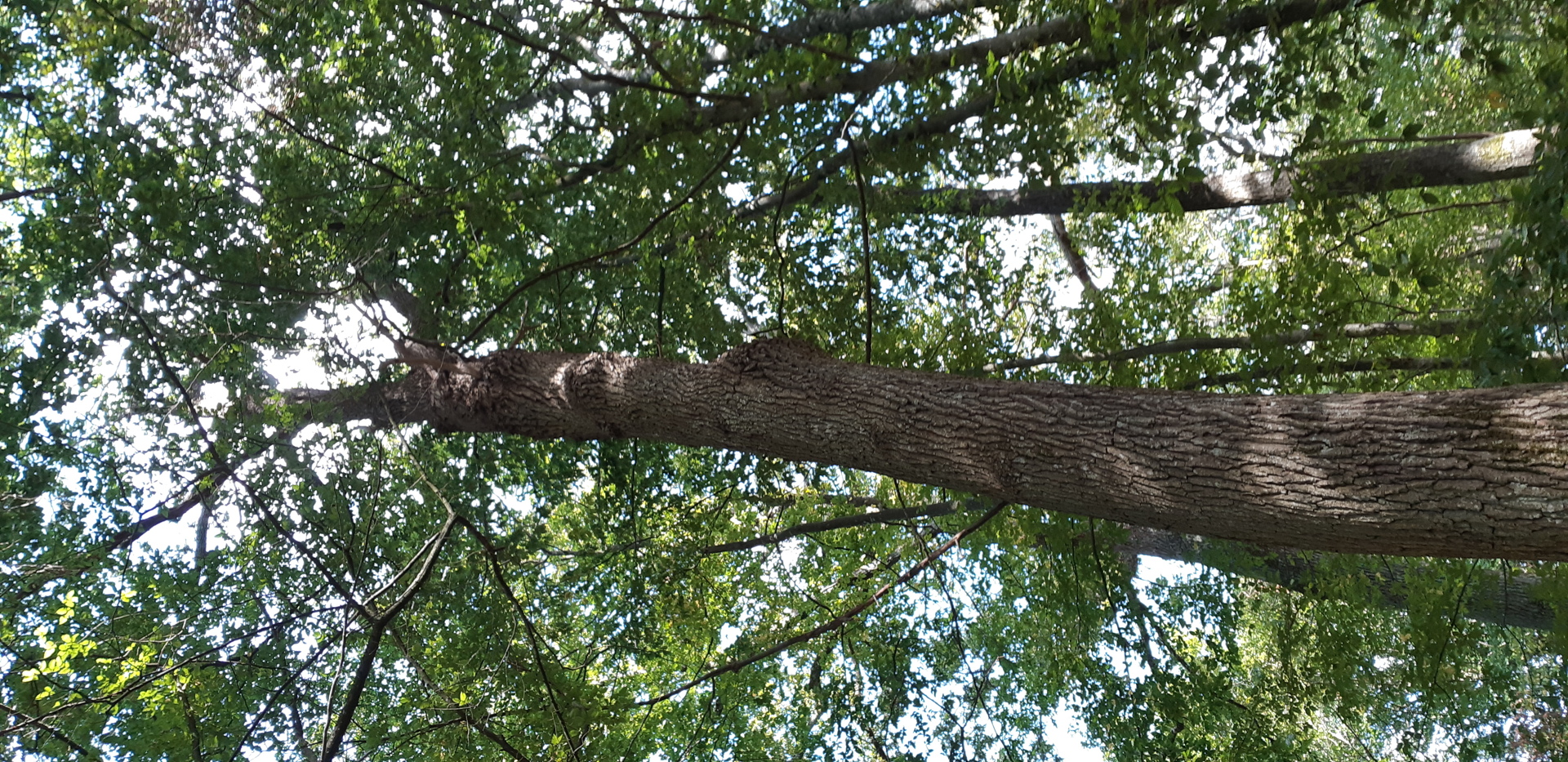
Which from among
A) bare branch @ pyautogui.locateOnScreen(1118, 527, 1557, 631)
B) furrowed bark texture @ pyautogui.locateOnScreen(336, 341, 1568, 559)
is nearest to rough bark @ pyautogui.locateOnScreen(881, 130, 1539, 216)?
furrowed bark texture @ pyautogui.locateOnScreen(336, 341, 1568, 559)

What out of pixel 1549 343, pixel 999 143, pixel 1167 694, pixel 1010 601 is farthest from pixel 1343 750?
pixel 999 143

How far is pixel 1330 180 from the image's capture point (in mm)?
4332

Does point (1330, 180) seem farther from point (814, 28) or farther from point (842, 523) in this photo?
point (842, 523)

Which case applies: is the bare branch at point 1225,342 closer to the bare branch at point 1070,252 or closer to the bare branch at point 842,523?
the bare branch at point 842,523

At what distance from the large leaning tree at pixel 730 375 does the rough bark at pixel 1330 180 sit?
0.03 m

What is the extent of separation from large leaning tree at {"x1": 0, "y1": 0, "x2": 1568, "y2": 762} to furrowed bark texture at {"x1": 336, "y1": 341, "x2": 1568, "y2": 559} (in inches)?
0.5

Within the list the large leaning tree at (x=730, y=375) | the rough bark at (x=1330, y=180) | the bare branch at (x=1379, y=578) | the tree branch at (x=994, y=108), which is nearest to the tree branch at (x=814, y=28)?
the large leaning tree at (x=730, y=375)

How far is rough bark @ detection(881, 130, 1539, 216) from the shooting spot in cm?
417

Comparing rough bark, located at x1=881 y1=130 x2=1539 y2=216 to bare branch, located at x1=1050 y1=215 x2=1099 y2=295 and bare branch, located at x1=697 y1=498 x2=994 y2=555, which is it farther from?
bare branch, located at x1=1050 y1=215 x2=1099 y2=295

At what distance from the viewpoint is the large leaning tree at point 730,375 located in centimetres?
303

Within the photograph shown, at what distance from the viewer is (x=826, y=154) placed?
5.10 meters

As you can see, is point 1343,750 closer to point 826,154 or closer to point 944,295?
point 944,295

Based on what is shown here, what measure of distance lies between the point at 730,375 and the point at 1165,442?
5.39ft

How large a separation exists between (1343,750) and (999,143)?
1280 cm
